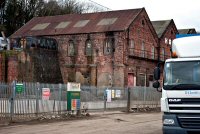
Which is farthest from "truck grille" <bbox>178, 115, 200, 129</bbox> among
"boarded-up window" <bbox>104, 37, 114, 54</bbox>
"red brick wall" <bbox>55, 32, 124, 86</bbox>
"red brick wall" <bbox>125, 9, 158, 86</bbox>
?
"boarded-up window" <bbox>104, 37, 114, 54</bbox>

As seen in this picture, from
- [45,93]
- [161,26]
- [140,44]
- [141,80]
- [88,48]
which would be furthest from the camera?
[161,26]

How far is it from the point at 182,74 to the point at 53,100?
13210 millimetres

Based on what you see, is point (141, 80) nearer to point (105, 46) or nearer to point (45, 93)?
point (105, 46)

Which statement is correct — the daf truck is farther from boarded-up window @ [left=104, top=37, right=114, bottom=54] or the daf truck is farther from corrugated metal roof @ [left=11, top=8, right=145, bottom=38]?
boarded-up window @ [left=104, top=37, right=114, bottom=54]

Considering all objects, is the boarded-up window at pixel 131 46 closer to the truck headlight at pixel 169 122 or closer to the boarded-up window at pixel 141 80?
the boarded-up window at pixel 141 80

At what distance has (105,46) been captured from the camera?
2093 inches

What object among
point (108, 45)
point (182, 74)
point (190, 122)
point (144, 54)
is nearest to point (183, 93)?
point (182, 74)

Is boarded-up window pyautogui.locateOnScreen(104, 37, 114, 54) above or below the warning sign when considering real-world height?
above

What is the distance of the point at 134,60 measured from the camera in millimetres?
53594

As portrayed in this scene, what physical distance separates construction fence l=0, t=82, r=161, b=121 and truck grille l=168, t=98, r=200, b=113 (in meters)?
11.1

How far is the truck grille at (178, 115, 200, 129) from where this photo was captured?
13.1 meters

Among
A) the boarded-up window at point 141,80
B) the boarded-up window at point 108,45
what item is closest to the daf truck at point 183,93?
the boarded-up window at point 108,45

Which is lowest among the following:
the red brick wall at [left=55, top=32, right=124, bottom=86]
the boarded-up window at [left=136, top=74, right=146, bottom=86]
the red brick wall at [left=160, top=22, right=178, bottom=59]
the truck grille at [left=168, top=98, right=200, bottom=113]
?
the truck grille at [left=168, top=98, right=200, bottom=113]

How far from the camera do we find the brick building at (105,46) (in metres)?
51.9
